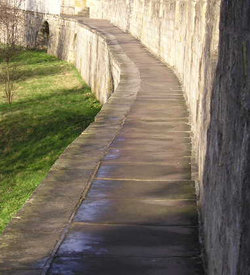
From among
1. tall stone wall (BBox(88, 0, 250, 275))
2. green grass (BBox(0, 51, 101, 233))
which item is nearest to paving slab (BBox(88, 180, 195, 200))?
tall stone wall (BBox(88, 0, 250, 275))

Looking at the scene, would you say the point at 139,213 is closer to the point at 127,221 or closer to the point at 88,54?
the point at 127,221

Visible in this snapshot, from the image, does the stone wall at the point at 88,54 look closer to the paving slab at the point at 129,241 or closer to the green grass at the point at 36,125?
the green grass at the point at 36,125

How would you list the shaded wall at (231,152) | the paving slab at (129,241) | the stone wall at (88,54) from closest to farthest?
the shaded wall at (231,152) → the paving slab at (129,241) → the stone wall at (88,54)

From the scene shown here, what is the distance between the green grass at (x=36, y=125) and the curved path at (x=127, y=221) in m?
4.73

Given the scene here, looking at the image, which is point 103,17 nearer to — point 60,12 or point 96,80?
point 60,12

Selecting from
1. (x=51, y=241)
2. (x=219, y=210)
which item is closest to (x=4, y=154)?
(x=51, y=241)

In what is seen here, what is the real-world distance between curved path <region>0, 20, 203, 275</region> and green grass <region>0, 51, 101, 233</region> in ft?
15.5

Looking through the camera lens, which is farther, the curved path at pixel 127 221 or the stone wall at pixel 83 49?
the stone wall at pixel 83 49

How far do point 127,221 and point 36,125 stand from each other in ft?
49.0

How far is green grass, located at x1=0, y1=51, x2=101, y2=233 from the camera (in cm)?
1393

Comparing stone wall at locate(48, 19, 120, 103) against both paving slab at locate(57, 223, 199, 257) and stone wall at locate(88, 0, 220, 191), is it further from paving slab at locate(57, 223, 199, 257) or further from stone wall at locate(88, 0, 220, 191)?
paving slab at locate(57, 223, 199, 257)

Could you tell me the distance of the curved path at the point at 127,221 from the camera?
3.88 meters

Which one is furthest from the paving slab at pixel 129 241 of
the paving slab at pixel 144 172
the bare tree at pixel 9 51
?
the bare tree at pixel 9 51

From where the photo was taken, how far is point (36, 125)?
63.5 ft
